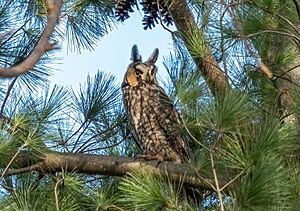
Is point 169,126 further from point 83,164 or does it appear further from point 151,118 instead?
point 83,164

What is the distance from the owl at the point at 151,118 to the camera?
8.00 feet

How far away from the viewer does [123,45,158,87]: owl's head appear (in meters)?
2.63

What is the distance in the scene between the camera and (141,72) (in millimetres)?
2654

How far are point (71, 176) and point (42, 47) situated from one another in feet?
3.76

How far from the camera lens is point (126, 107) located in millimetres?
2574

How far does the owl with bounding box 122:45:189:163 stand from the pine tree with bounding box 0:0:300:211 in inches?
2.5

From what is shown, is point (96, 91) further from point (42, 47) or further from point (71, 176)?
point (42, 47)

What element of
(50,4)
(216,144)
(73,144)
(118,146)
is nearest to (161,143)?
(118,146)

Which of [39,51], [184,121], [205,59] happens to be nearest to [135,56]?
[205,59]

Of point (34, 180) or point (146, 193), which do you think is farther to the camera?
point (34, 180)

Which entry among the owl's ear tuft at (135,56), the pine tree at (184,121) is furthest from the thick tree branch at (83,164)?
the owl's ear tuft at (135,56)

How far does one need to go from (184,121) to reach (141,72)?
98cm

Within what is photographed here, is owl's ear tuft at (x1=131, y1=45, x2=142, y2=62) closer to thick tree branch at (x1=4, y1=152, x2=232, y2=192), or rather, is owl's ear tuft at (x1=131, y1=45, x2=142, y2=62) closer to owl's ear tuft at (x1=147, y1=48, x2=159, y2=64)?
owl's ear tuft at (x1=147, y1=48, x2=159, y2=64)

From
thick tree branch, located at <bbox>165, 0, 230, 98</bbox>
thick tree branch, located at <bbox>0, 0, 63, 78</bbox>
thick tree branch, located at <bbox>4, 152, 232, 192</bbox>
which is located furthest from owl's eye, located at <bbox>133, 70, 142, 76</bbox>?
thick tree branch, located at <bbox>0, 0, 63, 78</bbox>
